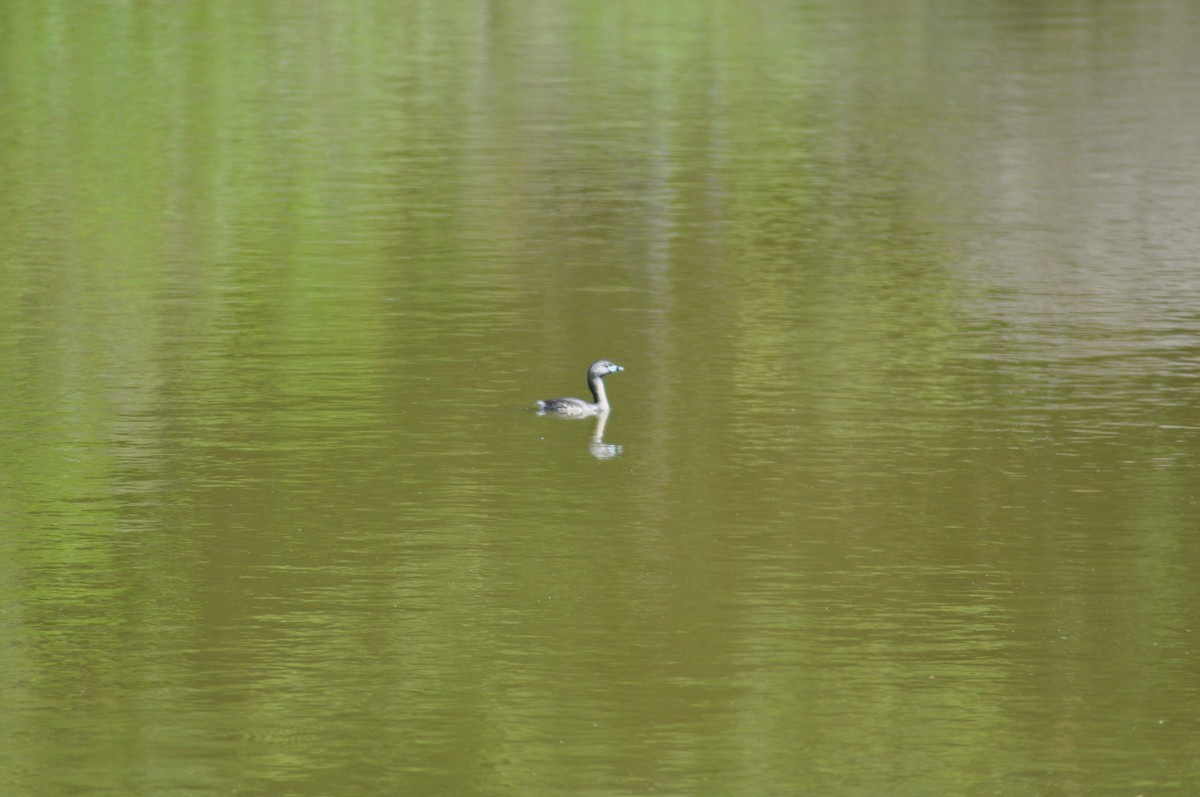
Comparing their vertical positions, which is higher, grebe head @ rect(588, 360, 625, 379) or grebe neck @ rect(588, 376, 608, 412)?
grebe head @ rect(588, 360, 625, 379)

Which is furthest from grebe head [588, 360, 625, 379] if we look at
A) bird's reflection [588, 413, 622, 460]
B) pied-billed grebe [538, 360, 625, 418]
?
bird's reflection [588, 413, 622, 460]

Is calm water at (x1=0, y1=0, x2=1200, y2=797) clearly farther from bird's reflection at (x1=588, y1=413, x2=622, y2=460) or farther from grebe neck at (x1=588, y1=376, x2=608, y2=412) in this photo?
grebe neck at (x1=588, y1=376, x2=608, y2=412)

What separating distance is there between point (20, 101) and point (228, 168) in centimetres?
1321

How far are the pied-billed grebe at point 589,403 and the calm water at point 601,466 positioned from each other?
0.15m

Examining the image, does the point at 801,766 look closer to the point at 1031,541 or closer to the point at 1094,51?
the point at 1031,541

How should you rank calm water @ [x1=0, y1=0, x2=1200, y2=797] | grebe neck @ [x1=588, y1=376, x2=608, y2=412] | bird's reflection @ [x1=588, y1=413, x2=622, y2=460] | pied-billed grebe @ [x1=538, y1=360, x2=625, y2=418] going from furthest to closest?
grebe neck @ [x1=588, y1=376, x2=608, y2=412]
pied-billed grebe @ [x1=538, y1=360, x2=625, y2=418]
bird's reflection @ [x1=588, y1=413, x2=622, y2=460]
calm water @ [x1=0, y1=0, x2=1200, y2=797]

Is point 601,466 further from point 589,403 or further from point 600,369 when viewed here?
point 600,369

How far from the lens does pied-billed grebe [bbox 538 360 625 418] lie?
21578mm

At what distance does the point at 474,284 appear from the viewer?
29.1 meters

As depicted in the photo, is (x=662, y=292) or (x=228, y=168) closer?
(x=662, y=292)

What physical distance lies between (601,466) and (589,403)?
195cm

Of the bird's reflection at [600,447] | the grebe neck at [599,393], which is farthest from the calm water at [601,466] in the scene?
the grebe neck at [599,393]

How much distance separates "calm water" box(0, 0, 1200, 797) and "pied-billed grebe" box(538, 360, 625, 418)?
0.48 ft

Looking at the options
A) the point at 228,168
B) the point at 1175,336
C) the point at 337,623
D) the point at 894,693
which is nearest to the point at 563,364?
the point at 1175,336
